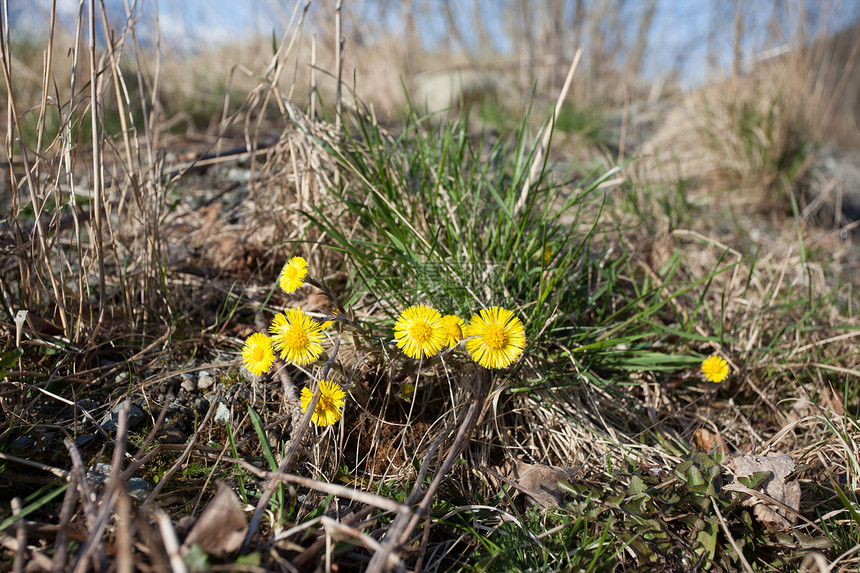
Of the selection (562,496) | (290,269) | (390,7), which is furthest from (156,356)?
(390,7)

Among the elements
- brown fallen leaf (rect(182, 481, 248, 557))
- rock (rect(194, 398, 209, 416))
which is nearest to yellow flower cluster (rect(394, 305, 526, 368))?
brown fallen leaf (rect(182, 481, 248, 557))

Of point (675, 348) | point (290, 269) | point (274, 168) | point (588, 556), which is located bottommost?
point (588, 556)

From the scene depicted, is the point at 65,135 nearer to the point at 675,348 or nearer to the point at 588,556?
the point at 588,556

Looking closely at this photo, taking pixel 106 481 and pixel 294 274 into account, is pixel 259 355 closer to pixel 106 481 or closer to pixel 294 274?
pixel 294 274

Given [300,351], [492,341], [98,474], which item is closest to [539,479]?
[492,341]

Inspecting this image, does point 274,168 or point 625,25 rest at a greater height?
point 625,25
